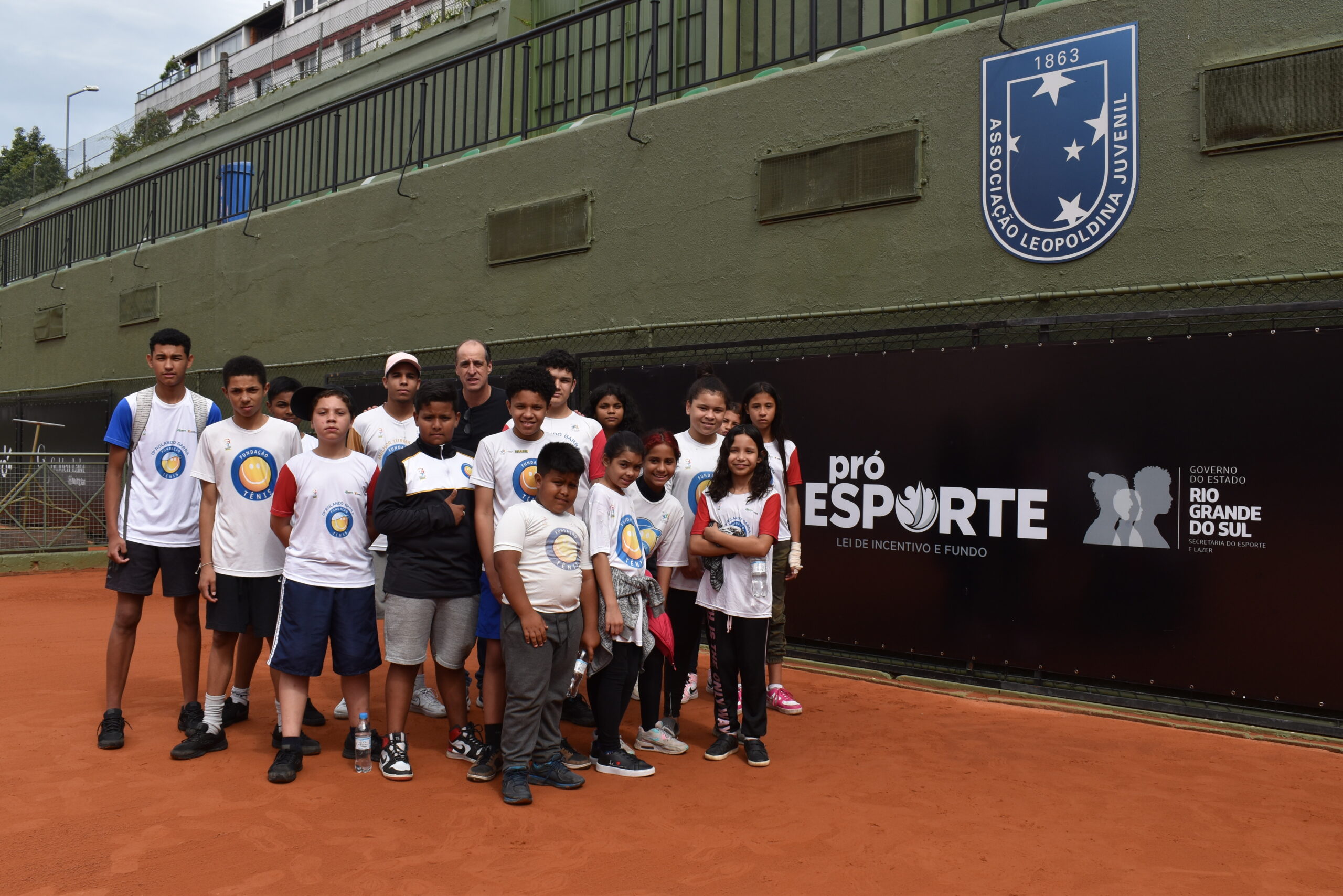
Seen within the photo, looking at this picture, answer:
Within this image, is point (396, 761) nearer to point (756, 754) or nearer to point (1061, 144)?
point (756, 754)

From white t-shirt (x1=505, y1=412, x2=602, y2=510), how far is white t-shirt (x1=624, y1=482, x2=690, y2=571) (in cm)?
22

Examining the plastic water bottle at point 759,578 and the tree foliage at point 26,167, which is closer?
the plastic water bottle at point 759,578

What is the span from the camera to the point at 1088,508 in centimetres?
595

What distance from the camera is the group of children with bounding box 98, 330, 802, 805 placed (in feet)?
14.5

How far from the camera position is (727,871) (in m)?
3.53

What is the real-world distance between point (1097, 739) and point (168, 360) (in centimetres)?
531

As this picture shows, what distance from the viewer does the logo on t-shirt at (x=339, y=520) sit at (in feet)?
15.1

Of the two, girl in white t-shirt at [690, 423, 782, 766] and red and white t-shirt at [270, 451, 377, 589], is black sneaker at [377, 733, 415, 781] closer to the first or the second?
red and white t-shirt at [270, 451, 377, 589]

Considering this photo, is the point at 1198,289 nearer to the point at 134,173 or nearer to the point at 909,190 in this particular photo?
the point at 909,190

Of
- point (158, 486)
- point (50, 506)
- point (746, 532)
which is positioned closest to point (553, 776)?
point (746, 532)

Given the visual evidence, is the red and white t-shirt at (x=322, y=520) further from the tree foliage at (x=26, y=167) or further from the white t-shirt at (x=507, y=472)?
the tree foliage at (x=26, y=167)

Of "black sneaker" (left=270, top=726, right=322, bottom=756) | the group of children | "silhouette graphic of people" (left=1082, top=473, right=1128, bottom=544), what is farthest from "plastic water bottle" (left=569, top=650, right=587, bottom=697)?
"silhouette graphic of people" (left=1082, top=473, right=1128, bottom=544)

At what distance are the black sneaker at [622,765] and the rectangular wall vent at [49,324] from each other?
732 inches

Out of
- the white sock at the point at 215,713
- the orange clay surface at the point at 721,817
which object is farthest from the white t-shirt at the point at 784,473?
the white sock at the point at 215,713
